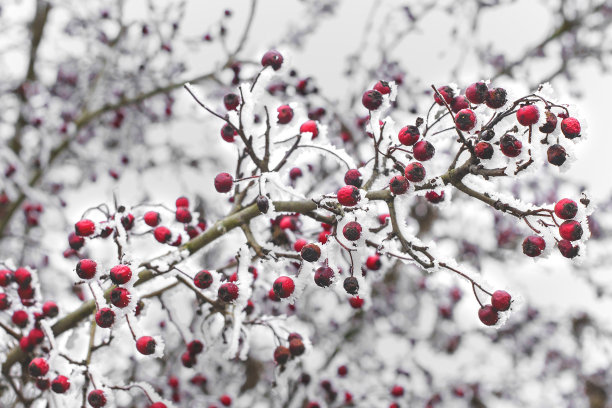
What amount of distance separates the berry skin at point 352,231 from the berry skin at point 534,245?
52 cm

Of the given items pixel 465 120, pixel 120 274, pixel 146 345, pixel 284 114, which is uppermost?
pixel 284 114

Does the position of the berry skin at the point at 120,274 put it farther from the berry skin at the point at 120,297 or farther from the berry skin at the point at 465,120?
the berry skin at the point at 465,120

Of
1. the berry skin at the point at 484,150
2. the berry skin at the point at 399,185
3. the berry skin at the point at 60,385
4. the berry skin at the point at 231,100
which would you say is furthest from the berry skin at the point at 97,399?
the berry skin at the point at 484,150

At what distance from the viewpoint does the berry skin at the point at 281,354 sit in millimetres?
2121

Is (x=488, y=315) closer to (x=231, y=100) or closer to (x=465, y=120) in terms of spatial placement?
(x=465, y=120)

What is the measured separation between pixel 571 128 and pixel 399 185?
521mm

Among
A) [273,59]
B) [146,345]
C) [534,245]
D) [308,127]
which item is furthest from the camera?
[308,127]

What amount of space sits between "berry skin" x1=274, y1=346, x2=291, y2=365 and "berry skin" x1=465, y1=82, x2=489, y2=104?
1.27 meters

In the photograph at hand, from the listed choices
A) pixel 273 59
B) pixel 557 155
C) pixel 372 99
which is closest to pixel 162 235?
pixel 273 59

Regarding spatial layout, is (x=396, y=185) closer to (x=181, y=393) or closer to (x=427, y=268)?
(x=427, y=268)

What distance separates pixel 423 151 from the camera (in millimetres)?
1548

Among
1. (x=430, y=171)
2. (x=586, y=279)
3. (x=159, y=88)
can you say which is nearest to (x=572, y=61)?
(x=586, y=279)

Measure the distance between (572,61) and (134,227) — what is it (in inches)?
220

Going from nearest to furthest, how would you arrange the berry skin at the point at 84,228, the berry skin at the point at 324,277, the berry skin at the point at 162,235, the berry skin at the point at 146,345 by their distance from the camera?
the berry skin at the point at 324,277 → the berry skin at the point at 146,345 → the berry skin at the point at 84,228 → the berry skin at the point at 162,235
